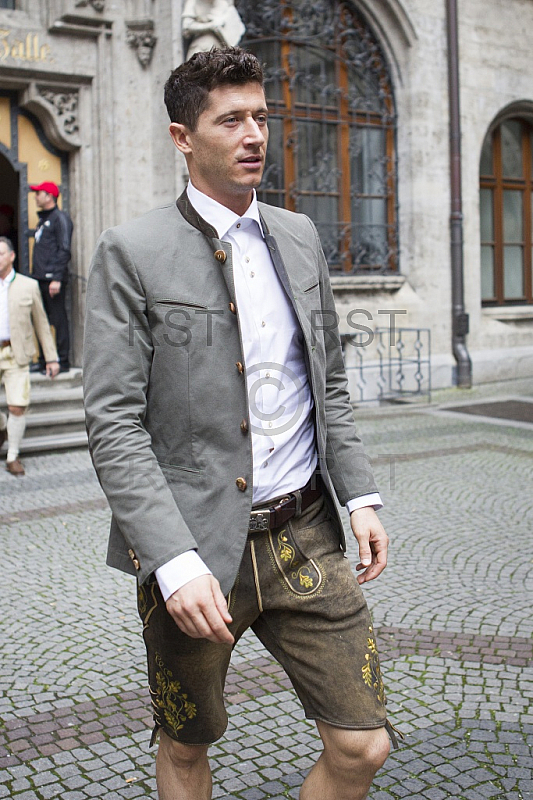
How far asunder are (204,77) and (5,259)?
6108mm

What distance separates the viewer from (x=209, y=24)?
972cm

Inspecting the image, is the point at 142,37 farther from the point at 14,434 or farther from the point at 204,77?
the point at 204,77

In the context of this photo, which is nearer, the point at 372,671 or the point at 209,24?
the point at 372,671

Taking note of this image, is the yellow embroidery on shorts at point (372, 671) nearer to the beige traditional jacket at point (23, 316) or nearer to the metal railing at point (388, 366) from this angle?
the beige traditional jacket at point (23, 316)

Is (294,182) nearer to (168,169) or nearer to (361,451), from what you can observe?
(168,169)

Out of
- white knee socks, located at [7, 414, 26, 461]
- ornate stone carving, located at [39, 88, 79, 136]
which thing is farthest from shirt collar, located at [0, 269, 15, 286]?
ornate stone carving, located at [39, 88, 79, 136]

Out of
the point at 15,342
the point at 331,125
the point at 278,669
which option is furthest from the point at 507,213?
the point at 278,669

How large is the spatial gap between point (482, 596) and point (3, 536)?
299cm

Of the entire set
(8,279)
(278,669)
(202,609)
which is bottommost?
(278,669)

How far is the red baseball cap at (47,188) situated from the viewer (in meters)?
9.59

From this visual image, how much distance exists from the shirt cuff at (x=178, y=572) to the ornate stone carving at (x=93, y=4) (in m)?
9.01

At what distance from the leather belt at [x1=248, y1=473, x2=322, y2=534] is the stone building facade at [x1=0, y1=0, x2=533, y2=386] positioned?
320 inches

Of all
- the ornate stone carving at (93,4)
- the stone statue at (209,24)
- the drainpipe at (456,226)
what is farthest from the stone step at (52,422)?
the drainpipe at (456,226)

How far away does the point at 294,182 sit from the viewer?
11641mm
